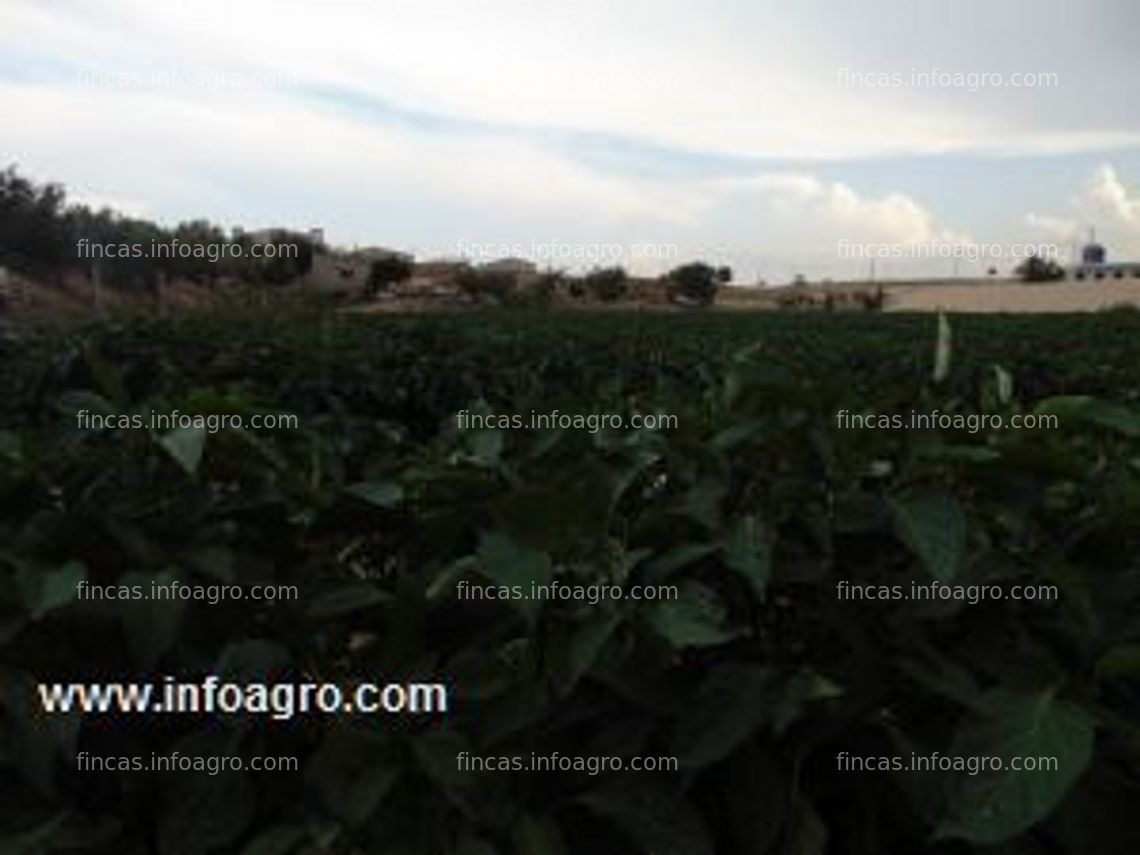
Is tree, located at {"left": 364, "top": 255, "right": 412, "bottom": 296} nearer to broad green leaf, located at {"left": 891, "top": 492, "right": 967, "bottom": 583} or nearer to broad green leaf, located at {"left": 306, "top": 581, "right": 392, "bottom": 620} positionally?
broad green leaf, located at {"left": 306, "top": 581, "right": 392, "bottom": 620}

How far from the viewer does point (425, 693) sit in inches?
71.9

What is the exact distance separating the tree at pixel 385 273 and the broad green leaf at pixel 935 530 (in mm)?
79776

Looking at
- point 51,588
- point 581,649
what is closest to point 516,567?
point 581,649

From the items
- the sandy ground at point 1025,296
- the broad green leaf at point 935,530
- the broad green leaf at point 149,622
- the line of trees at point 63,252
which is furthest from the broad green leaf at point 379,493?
the sandy ground at point 1025,296

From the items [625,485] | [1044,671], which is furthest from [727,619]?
[1044,671]

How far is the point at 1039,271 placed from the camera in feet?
419

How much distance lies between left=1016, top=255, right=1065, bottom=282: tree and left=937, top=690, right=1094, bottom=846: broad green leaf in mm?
128003

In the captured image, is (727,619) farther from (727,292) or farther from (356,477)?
(727,292)

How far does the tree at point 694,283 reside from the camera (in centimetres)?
11181

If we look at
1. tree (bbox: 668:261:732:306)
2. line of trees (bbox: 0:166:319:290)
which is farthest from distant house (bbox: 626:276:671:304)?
line of trees (bbox: 0:166:319:290)

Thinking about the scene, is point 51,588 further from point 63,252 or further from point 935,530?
point 63,252

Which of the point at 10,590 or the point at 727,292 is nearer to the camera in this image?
the point at 10,590

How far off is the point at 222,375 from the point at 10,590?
40.3 ft

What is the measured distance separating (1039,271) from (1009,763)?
13115 cm
